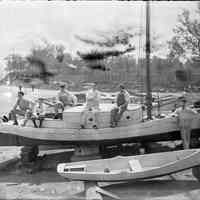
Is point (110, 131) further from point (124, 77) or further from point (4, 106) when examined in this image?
point (4, 106)

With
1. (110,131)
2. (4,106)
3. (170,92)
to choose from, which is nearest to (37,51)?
(4,106)

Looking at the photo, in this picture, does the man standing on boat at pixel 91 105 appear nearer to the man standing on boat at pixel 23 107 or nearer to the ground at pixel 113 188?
the man standing on boat at pixel 23 107

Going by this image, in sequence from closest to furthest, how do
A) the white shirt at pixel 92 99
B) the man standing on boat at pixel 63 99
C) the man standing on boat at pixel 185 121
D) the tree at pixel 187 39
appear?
the man standing on boat at pixel 185 121
the white shirt at pixel 92 99
the man standing on boat at pixel 63 99
the tree at pixel 187 39

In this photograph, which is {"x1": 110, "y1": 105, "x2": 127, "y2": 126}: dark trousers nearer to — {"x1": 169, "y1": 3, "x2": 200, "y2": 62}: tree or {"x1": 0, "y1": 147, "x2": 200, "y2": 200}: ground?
{"x1": 0, "y1": 147, "x2": 200, "y2": 200}: ground

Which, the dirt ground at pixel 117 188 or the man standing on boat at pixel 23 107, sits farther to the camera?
the man standing on boat at pixel 23 107

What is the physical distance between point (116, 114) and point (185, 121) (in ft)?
5.01

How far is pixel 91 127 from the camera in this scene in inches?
257

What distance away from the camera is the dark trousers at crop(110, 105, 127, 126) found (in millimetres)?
6255

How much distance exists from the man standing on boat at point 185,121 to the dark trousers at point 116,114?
4.09ft

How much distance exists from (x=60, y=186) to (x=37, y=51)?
1043cm

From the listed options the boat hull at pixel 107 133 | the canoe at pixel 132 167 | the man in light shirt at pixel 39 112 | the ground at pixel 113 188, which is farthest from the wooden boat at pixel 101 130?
the ground at pixel 113 188

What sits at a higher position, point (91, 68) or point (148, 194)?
point (91, 68)

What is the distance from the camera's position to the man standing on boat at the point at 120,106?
621 centimetres

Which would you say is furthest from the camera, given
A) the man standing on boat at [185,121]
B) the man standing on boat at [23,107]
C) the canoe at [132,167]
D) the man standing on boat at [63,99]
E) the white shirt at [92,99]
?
the man standing on boat at [63,99]
